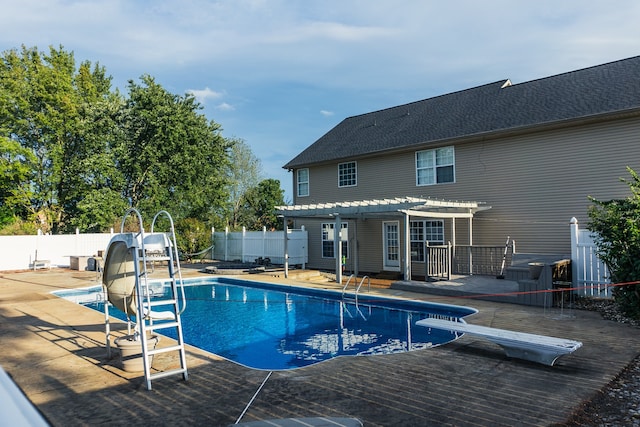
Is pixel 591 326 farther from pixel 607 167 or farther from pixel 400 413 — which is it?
pixel 607 167

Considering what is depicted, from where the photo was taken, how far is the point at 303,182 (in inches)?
801

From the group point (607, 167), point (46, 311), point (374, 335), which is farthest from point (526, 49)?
point (46, 311)

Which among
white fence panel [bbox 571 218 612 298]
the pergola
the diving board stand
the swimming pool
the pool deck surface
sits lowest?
the swimming pool

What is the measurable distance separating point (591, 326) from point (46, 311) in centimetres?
1129

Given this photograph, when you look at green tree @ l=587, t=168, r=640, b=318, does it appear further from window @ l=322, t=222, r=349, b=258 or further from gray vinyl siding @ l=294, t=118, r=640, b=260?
window @ l=322, t=222, r=349, b=258

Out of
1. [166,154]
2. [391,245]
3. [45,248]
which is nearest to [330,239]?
[391,245]

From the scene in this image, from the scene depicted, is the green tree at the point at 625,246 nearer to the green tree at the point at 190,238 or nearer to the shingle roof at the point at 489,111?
the shingle roof at the point at 489,111

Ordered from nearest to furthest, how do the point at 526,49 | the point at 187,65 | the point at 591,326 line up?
the point at 591,326 < the point at 526,49 < the point at 187,65

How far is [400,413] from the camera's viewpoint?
4.21 metres

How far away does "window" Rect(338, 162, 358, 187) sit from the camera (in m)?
18.1

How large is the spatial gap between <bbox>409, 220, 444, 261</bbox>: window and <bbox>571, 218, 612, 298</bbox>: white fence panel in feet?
17.3

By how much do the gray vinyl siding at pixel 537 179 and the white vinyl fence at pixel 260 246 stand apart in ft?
18.5

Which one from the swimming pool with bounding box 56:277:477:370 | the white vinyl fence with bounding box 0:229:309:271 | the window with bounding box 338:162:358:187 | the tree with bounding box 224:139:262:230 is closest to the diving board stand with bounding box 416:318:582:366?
the swimming pool with bounding box 56:277:477:370

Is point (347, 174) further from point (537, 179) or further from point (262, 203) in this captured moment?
point (262, 203)
